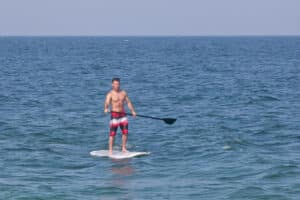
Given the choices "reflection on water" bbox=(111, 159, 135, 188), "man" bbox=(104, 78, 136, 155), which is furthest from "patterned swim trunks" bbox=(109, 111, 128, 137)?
"reflection on water" bbox=(111, 159, 135, 188)

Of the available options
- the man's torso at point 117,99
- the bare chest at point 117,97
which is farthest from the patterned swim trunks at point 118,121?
the bare chest at point 117,97

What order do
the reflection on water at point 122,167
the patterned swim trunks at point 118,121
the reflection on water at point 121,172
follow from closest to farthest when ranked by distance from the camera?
the reflection on water at point 121,172 < the reflection on water at point 122,167 < the patterned swim trunks at point 118,121

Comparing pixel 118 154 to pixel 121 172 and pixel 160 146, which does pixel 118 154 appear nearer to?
pixel 121 172

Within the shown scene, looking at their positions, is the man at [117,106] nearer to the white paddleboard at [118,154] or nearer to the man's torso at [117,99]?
the man's torso at [117,99]

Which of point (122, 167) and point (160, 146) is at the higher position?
point (160, 146)

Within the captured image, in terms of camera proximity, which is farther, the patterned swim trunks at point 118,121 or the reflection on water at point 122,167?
the patterned swim trunks at point 118,121

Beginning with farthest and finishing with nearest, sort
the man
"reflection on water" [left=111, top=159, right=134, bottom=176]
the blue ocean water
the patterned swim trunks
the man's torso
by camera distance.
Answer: the patterned swim trunks
the man's torso
the man
"reflection on water" [left=111, top=159, right=134, bottom=176]
the blue ocean water

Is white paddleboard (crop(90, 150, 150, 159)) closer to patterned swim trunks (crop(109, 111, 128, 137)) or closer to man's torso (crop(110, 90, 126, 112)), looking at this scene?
patterned swim trunks (crop(109, 111, 128, 137))

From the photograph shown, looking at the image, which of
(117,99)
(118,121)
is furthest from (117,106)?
(118,121)

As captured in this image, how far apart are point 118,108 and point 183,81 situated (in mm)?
32176

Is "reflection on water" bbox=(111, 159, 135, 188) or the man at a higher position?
the man

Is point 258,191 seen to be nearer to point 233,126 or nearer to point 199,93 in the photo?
point 233,126

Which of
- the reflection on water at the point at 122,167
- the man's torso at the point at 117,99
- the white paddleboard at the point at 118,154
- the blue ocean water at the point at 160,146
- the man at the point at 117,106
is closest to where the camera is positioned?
the blue ocean water at the point at 160,146

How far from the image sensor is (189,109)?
32.6 m
